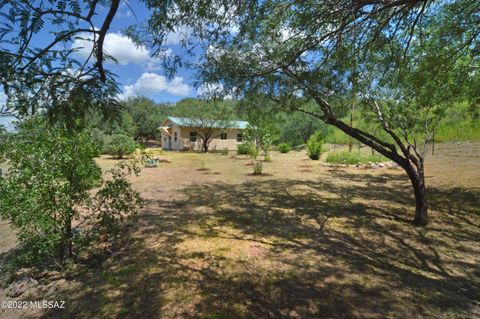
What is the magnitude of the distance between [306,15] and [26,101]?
302cm

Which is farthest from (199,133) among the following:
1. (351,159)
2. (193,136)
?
(351,159)

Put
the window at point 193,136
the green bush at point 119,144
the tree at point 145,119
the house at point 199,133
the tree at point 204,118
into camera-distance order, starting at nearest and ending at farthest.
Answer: the green bush at point 119,144, the tree at point 204,118, the house at point 199,133, the window at point 193,136, the tree at point 145,119

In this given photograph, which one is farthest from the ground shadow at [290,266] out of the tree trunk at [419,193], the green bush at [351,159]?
the green bush at [351,159]

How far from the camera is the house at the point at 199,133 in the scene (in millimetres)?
24516

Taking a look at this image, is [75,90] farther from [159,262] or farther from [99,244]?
[99,244]

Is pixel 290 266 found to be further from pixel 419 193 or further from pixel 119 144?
pixel 119 144

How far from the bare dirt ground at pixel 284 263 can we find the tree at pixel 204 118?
55.9 ft

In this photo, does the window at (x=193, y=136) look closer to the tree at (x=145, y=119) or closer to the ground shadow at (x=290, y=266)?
the tree at (x=145, y=119)

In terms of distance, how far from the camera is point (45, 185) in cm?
293

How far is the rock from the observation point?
9.66 feet

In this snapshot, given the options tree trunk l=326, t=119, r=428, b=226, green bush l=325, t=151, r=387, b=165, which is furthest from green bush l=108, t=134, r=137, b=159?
tree trunk l=326, t=119, r=428, b=226

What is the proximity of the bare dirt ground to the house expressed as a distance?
1803 cm

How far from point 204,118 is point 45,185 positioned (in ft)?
69.4

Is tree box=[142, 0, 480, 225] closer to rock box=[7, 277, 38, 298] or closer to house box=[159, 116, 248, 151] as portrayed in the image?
rock box=[7, 277, 38, 298]
